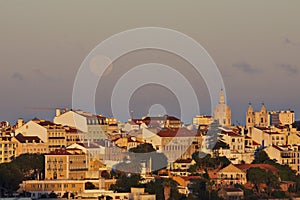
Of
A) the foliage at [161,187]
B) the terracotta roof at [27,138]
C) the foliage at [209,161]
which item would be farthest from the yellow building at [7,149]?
the foliage at [161,187]

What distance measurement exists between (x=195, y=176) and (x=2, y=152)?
948cm

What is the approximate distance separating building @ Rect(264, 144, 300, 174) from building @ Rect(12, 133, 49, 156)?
9.70 m

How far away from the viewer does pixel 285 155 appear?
61.1 meters

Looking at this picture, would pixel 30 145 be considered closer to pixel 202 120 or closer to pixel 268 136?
pixel 268 136

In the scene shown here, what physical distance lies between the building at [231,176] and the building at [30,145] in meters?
8.90

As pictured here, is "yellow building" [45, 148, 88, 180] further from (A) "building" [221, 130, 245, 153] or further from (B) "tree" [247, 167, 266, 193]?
(A) "building" [221, 130, 245, 153]

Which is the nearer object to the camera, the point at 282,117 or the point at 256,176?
the point at 256,176

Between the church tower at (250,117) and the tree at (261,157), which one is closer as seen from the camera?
the tree at (261,157)

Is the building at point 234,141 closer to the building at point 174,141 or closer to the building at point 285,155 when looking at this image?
the building at point 174,141

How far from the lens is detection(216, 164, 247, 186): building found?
5212cm

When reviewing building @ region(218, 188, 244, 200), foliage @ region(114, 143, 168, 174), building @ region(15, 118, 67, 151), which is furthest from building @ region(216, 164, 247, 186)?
building @ region(15, 118, 67, 151)

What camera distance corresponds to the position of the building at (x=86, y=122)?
210ft

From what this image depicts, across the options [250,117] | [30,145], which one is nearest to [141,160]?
[30,145]

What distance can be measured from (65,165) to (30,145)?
22.7 ft
